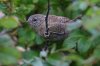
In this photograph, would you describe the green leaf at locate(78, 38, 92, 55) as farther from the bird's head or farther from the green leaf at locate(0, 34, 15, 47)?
the bird's head

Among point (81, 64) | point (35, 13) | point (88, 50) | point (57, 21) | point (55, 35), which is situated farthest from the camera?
point (35, 13)

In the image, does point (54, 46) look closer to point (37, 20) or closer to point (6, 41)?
point (6, 41)

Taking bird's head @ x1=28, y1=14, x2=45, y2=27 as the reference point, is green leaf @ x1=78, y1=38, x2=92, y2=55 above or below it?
below

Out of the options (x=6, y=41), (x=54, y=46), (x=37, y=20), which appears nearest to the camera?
(x=6, y=41)

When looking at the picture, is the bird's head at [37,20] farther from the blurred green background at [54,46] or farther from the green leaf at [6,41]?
the green leaf at [6,41]

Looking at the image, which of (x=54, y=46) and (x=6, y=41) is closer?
(x=6, y=41)

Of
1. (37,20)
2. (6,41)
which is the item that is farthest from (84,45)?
(37,20)

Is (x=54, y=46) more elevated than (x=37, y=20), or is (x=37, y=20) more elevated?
(x=37, y=20)

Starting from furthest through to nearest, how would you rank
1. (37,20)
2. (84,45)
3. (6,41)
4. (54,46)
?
(37,20) → (54,46) → (84,45) → (6,41)

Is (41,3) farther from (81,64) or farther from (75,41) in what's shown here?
(81,64)

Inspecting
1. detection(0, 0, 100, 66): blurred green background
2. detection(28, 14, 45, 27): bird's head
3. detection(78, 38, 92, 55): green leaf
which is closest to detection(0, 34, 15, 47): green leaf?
detection(0, 0, 100, 66): blurred green background

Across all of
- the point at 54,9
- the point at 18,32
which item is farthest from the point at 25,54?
the point at 54,9
